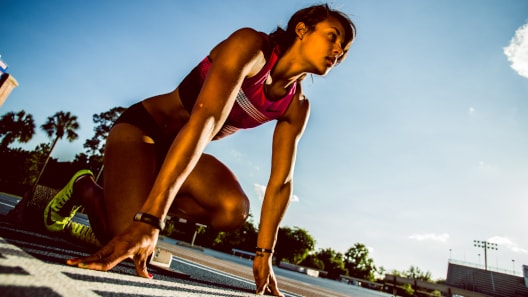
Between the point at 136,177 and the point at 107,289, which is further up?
the point at 136,177

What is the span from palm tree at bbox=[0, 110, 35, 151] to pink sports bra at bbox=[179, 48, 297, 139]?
41.8m

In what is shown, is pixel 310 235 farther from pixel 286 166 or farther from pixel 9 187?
pixel 286 166

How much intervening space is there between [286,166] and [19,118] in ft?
144

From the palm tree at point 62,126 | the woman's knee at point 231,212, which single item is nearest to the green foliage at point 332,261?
the palm tree at point 62,126

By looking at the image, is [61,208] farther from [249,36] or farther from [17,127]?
[17,127]

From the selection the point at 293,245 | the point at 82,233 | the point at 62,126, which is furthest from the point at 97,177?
the point at 293,245

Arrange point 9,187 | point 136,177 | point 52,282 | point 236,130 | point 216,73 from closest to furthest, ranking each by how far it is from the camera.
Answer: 1. point 52,282
2. point 216,73
3. point 136,177
4. point 236,130
5. point 9,187

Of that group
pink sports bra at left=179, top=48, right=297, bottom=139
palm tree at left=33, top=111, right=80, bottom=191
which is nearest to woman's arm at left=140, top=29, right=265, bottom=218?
pink sports bra at left=179, top=48, right=297, bottom=139

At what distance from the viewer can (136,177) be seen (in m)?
1.81

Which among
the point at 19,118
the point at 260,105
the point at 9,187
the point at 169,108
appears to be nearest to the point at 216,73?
the point at 260,105

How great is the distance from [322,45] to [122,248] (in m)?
1.68

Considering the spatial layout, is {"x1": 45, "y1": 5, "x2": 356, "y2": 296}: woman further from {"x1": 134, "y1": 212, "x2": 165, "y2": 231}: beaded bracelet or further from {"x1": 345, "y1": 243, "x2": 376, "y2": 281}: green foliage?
{"x1": 345, "y1": 243, "x2": 376, "y2": 281}: green foliage

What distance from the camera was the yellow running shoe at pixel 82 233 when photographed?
7.03 ft

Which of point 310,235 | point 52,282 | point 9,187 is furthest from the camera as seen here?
point 310,235
